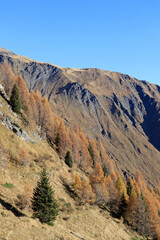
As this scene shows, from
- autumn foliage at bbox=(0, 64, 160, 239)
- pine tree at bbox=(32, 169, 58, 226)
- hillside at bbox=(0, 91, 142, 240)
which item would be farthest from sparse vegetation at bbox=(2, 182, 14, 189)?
pine tree at bbox=(32, 169, 58, 226)

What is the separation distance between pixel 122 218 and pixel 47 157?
28453mm

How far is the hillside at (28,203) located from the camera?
22.5 metres

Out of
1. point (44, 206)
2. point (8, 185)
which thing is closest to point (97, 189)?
point (44, 206)

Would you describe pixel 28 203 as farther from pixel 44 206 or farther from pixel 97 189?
pixel 97 189

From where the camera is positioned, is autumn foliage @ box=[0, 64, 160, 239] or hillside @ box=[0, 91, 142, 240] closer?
hillside @ box=[0, 91, 142, 240]

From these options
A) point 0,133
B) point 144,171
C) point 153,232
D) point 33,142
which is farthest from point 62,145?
point 144,171

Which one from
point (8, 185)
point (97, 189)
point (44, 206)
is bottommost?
point (97, 189)

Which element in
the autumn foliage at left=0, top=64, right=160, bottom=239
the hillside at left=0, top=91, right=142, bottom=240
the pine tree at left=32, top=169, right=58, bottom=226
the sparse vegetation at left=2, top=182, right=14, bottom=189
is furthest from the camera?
the autumn foliage at left=0, top=64, right=160, bottom=239

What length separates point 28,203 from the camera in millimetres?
28797

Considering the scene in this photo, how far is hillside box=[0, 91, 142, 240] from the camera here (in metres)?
22.5

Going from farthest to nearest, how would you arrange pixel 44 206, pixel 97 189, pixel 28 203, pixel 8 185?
pixel 97 189
pixel 8 185
pixel 28 203
pixel 44 206

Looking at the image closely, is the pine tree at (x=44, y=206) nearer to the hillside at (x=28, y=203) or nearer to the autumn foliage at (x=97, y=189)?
the hillside at (x=28, y=203)

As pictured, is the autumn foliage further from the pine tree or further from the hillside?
the pine tree

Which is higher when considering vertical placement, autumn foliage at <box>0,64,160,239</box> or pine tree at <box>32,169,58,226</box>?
pine tree at <box>32,169,58,226</box>
